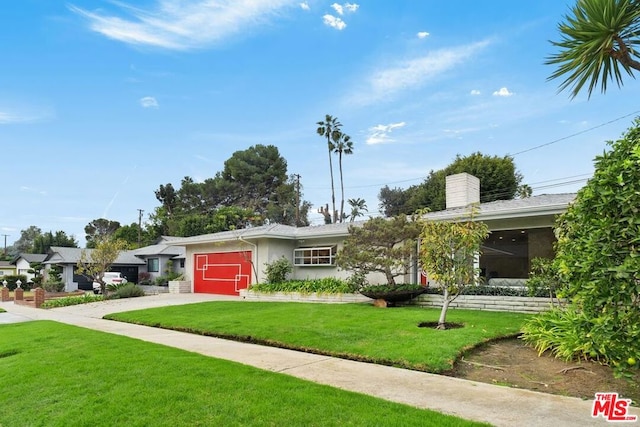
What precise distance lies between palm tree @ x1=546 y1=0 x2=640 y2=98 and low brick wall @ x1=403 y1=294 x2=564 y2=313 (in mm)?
5771

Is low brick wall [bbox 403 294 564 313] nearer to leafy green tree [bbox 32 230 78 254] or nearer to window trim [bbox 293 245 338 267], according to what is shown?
window trim [bbox 293 245 338 267]

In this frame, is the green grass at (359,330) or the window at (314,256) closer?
the green grass at (359,330)

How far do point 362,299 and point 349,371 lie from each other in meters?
8.57

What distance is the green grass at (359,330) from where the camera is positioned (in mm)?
6668

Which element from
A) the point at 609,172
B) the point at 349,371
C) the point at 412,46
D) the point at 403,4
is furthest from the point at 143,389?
the point at 412,46

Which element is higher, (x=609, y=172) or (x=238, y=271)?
(x=609, y=172)

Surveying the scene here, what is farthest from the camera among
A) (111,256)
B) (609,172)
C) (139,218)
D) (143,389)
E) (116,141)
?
(139,218)

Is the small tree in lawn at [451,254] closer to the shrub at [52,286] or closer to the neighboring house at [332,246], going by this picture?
the neighboring house at [332,246]

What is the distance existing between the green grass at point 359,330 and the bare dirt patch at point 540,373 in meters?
0.31

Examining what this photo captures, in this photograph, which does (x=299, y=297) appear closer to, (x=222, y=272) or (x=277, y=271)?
(x=277, y=271)

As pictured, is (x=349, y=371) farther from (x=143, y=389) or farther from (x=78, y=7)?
(x=78, y=7)

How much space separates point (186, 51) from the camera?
1538 cm

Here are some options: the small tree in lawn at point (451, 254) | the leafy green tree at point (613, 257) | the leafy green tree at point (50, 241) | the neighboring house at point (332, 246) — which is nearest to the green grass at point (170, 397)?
the leafy green tree at point (613, 257)

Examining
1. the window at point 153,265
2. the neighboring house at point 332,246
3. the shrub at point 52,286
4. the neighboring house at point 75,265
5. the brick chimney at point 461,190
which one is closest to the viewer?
the neighboring house at point 332,246
